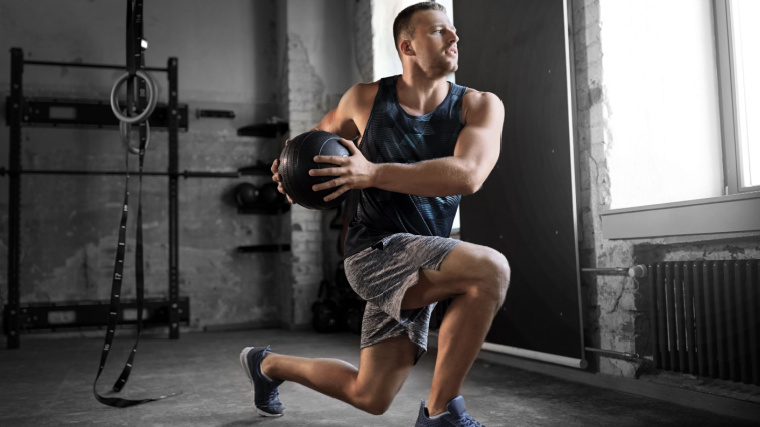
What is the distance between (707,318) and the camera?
104 inches

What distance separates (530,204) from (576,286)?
56cm

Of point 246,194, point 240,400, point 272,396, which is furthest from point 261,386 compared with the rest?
point 246,194

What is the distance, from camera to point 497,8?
4023 mm

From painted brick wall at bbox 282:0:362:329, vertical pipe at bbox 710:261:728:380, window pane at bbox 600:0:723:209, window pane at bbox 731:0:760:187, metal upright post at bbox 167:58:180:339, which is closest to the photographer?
vertical pipe at bbox 710:261:728:380

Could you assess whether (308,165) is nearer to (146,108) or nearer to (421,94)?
(421,94)

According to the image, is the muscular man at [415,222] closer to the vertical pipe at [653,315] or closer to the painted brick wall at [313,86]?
the vertical pipe at [653,315]

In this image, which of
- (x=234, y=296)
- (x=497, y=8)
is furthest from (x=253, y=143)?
(x=497, y=8)

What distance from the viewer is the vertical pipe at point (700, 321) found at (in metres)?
2.67

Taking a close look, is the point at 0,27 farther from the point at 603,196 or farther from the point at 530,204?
the point at 603,196

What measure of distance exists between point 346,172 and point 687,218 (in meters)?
1.61

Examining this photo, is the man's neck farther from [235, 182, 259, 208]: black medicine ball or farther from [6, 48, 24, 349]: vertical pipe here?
[235, 182, 259, 208]: black medicine ball

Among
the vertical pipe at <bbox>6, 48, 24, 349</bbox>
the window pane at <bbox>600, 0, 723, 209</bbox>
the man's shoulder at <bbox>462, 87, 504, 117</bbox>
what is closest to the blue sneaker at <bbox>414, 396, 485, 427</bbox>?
the man's shoulder at <bbox>462, 87, 504, 117</bbox>

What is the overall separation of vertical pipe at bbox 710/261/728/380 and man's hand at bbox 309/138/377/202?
4.98ft

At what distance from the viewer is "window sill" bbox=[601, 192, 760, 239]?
2.51 metres
